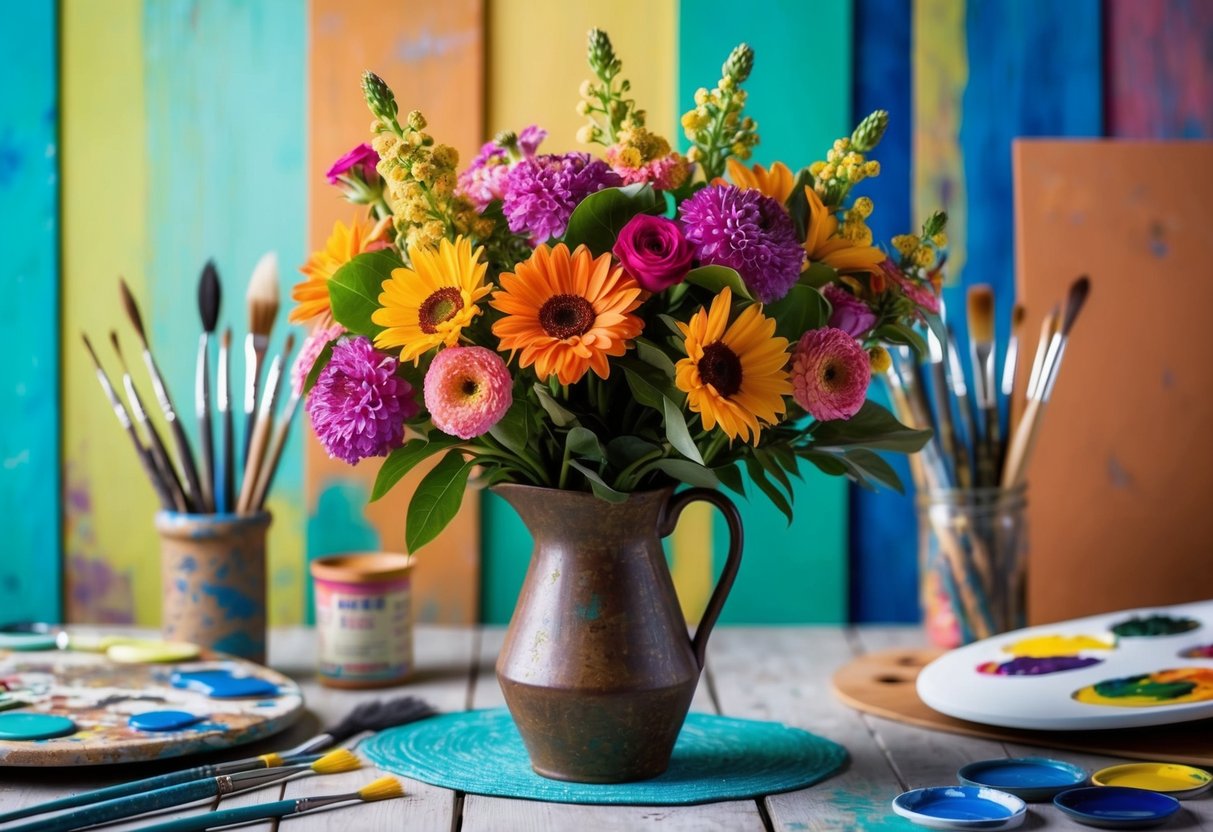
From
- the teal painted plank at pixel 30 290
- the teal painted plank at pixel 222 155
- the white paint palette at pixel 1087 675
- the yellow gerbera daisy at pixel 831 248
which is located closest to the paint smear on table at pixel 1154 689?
the white paint palette at pixel 1087 675

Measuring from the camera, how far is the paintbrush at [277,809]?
679mm

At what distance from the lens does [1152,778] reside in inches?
30.4

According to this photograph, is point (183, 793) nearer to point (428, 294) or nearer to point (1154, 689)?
point (428, 294)

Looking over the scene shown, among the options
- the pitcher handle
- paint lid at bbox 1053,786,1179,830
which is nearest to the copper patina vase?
the pitcher handle

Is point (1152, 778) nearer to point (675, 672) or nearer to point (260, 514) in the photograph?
point (675, 672)

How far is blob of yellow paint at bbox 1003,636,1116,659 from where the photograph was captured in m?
0.95

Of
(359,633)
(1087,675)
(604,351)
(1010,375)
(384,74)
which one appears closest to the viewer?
(604,351)

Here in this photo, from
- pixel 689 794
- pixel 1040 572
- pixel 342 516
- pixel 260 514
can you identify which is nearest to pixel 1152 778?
pixel 689 794

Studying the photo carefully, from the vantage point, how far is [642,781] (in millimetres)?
773

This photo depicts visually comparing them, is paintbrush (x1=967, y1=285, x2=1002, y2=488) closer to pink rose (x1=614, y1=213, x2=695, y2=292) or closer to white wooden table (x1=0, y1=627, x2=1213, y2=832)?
white wooden table (x1=0, y1=627, x2=1213, y2=832)

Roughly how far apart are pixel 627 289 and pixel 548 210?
0.06 m

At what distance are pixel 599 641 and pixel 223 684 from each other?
1.04ft

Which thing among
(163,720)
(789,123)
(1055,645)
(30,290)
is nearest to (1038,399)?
(1055,645)

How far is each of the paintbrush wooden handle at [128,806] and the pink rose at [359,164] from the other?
34 cm
